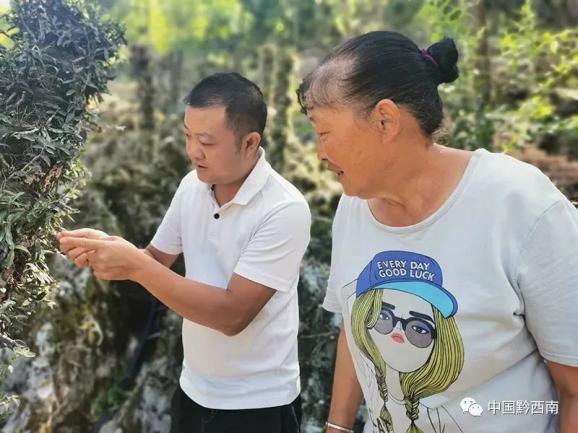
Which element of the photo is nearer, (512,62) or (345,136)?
(345,136)

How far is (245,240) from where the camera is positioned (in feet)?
5.55

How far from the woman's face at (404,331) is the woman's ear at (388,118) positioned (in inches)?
12.2

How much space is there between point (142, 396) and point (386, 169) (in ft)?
6.80

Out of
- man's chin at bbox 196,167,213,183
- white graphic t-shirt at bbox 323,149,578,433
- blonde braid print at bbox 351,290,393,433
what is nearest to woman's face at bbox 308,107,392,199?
white graphic t-shirt at bbox 323,149,578,433

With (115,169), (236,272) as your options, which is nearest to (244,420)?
(236,272)

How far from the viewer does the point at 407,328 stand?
1.26 m

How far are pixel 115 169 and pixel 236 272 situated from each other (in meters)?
2.38

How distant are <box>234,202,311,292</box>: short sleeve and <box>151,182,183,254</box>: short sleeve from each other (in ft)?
1.08

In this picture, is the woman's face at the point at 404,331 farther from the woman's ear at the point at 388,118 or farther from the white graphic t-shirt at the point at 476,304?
the woman's ear at the point at 388,118

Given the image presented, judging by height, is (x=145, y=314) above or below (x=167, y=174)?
below

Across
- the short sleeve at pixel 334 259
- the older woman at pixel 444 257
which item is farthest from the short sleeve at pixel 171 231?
the older woman at pixel 444 257

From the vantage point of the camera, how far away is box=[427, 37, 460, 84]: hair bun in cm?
126

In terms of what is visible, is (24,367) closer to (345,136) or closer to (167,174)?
(167,174)

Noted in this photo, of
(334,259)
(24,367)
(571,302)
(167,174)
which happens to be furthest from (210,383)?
(167,174)
